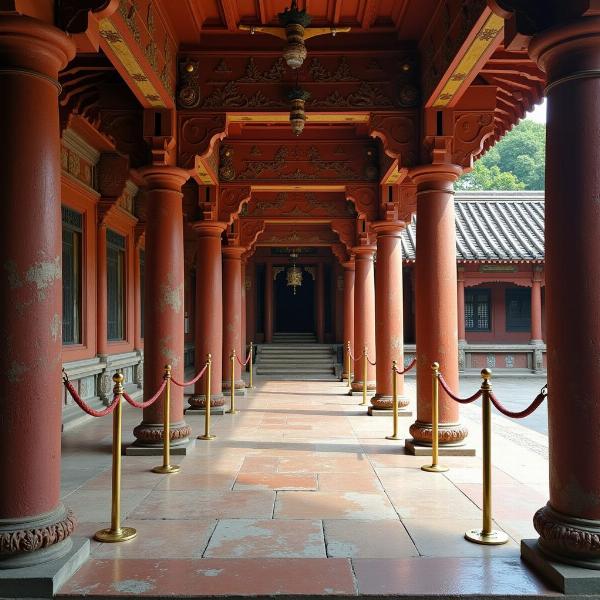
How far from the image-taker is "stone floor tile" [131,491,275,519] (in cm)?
468

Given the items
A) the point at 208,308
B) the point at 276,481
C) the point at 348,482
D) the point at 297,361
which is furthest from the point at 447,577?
the point at 297,361

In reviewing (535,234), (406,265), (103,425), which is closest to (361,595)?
(103,425)

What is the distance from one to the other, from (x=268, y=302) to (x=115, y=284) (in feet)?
37.8

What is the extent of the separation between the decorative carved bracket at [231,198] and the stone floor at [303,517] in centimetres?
373

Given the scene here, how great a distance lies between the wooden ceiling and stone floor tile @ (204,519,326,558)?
488 centimetres

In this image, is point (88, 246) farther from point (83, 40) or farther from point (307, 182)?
point (83, 40)

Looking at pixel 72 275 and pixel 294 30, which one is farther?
pixel 72 275

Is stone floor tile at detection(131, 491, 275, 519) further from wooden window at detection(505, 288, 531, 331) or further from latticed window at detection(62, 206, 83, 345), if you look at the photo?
wooden window at detection(505, 288, 531, 331)

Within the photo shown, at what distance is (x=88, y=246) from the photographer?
32.3ft

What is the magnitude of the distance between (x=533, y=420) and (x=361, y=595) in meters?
7.91

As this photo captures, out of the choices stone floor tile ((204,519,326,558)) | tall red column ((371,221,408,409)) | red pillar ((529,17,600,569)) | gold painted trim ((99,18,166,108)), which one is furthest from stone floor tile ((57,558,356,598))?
tall red column ((371,221,408,409))

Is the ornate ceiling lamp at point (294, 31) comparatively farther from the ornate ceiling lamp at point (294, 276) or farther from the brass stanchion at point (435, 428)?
the ornate ceiling lamp at point (294, 276)

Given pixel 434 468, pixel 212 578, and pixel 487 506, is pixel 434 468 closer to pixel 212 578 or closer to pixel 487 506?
pixel 487 506

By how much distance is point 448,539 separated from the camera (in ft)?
13.5
